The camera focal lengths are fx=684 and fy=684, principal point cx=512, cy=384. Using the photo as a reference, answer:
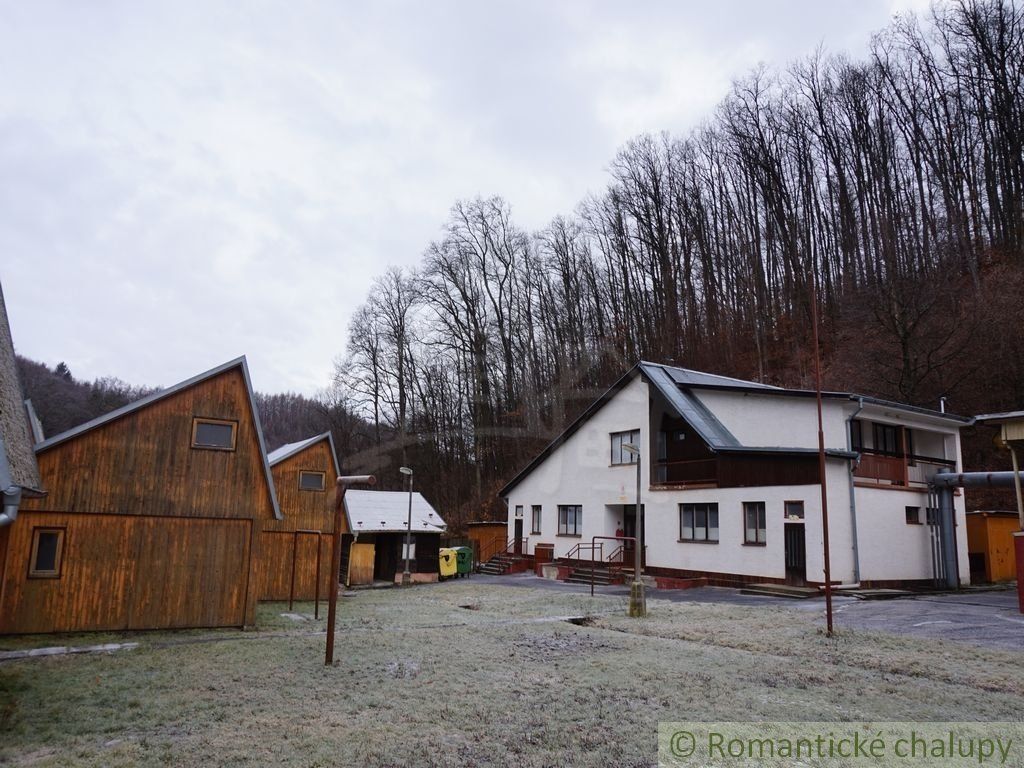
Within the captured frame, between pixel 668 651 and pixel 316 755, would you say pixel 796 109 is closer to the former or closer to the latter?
pixel 668 651

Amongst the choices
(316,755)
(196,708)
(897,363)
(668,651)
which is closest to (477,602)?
(668,651)

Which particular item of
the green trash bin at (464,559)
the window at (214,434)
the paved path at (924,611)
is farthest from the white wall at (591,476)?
the window at (214,434)

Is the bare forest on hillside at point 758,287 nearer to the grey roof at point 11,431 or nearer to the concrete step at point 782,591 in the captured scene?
the concrete step at point 782,591


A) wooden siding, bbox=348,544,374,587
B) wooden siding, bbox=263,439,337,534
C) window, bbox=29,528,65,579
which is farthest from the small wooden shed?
window, bbox=29,528,65,579

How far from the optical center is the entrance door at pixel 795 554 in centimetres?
2098

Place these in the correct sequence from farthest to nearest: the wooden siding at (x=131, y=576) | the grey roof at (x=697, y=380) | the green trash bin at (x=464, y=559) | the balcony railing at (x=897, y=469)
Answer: the green trash bin at (x=464, y=559) → the grey roof at (x=697, y=380) → the balcony railing at (x=897, y=469) → the wooden siding at (x=131, y=576)

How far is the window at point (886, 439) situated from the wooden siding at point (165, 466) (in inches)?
825

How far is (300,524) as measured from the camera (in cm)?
2386

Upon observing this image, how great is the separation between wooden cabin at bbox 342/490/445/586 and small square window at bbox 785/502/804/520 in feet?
57.6

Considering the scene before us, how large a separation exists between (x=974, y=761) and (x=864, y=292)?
35490mm

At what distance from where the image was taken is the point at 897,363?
3112cm

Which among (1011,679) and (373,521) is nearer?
(1011,679)

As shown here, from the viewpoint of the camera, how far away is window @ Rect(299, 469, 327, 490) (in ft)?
80.3

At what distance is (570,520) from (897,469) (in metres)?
13.8
